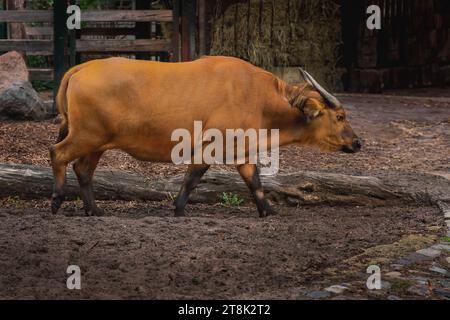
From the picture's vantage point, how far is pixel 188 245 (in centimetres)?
667

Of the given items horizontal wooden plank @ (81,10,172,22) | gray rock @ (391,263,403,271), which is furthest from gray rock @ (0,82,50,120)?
gray rock @ (391,263,403,271)

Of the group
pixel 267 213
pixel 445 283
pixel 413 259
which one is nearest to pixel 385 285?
pixel 445 283

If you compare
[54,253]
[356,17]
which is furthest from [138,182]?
[356,17]

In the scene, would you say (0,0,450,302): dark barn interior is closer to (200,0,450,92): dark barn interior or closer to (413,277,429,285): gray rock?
(413,277,429,285): gray rock

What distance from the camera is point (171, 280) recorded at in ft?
19.3

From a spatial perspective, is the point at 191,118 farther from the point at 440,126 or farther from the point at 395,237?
the point at 440,126

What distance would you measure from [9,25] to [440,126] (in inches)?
338

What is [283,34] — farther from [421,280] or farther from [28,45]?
[421,280]

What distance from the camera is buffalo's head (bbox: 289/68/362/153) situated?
8.19 metres

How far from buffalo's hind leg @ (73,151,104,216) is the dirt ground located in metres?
0.17

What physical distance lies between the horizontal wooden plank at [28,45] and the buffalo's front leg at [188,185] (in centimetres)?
681

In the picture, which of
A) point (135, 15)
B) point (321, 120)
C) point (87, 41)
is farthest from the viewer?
point (87, 41)

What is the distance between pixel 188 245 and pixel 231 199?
218 centimetres
